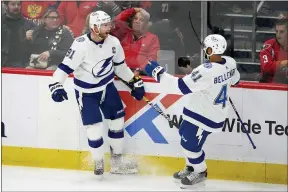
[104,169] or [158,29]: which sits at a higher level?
[158,29]

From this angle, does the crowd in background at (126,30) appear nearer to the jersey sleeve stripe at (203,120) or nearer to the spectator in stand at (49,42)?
the spectator in stand at (49,42)

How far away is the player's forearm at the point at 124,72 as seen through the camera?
594 centimetres

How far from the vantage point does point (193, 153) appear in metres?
5.73

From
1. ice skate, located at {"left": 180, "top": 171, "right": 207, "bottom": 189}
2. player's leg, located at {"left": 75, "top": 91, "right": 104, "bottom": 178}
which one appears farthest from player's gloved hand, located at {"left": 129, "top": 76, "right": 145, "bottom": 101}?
ice skate, located at {"left": 180, "top": 171, "right": 207, "bottom": 189}

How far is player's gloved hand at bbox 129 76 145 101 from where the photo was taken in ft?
19.5

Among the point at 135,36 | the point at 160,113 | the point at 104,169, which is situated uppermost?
the point at 135,36

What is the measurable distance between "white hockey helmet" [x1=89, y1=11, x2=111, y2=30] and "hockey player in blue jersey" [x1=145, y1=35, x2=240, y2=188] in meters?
0.39

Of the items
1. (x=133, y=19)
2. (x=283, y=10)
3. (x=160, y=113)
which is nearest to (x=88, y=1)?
(x=133, y=19)

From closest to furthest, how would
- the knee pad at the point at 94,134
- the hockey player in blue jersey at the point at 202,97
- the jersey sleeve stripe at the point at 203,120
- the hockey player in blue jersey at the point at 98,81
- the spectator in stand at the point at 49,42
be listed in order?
the hockey player in blue jersey at the point at 202,97, the jersey sleeve stripe at the point at 203,120, the hockey player in blue jersey at the point at 98,81, the knee pad at the point at 94,134, the spectator in stand at the point at 49,42

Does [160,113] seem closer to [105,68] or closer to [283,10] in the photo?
[105,68]

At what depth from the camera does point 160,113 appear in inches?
237

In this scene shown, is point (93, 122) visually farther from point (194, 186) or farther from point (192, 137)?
point (194, 186)

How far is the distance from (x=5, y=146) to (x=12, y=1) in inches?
38.3

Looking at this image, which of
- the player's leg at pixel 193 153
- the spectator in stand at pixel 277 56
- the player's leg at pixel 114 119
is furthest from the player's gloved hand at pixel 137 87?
the spectator in stand at pixel 277 56
